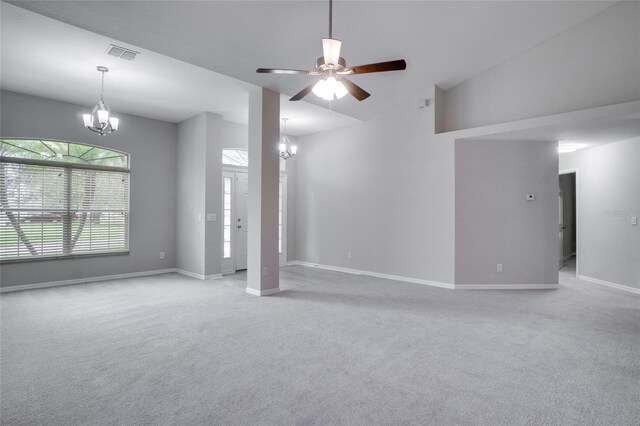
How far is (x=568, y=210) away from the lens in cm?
888

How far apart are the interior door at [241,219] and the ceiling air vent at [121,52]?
325cm

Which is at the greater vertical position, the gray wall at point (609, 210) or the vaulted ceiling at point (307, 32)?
the vaulted ceiling at point (307, 32)

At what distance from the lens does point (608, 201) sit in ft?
18.8

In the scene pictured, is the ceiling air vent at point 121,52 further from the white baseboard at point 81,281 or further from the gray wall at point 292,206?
the gray wall at point 292,206

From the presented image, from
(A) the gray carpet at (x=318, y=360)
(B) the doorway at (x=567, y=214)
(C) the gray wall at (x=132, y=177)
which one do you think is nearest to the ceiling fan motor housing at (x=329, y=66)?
(A) the gray carpet at (x=318, y=360)

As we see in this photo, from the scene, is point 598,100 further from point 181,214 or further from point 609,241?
point 181,214

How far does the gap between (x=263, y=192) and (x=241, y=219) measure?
230 centimetres

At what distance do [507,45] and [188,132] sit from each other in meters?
5.63

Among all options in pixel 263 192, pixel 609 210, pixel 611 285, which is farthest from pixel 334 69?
pixel 611 285

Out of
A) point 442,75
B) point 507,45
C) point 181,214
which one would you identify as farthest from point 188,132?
point 507,45

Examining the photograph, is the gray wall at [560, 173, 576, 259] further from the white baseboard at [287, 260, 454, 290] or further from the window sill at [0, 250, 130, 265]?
the window sill at [0, 250, 130, 265]

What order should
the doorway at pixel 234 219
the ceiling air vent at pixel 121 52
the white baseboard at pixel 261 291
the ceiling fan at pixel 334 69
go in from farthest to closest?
the doorway at pixel 234 219
the white baseboard at pixel 261 291
the ceiling air vent at pixel 121 52
the ceiling fan at pixel 334 69

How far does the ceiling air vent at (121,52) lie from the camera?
3.74 meters

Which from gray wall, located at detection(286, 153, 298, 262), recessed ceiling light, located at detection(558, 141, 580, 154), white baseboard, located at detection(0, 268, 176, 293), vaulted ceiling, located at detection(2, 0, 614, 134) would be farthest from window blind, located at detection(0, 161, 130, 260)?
recessed ceiling light, located at detection(558, 141, 580, 154)
